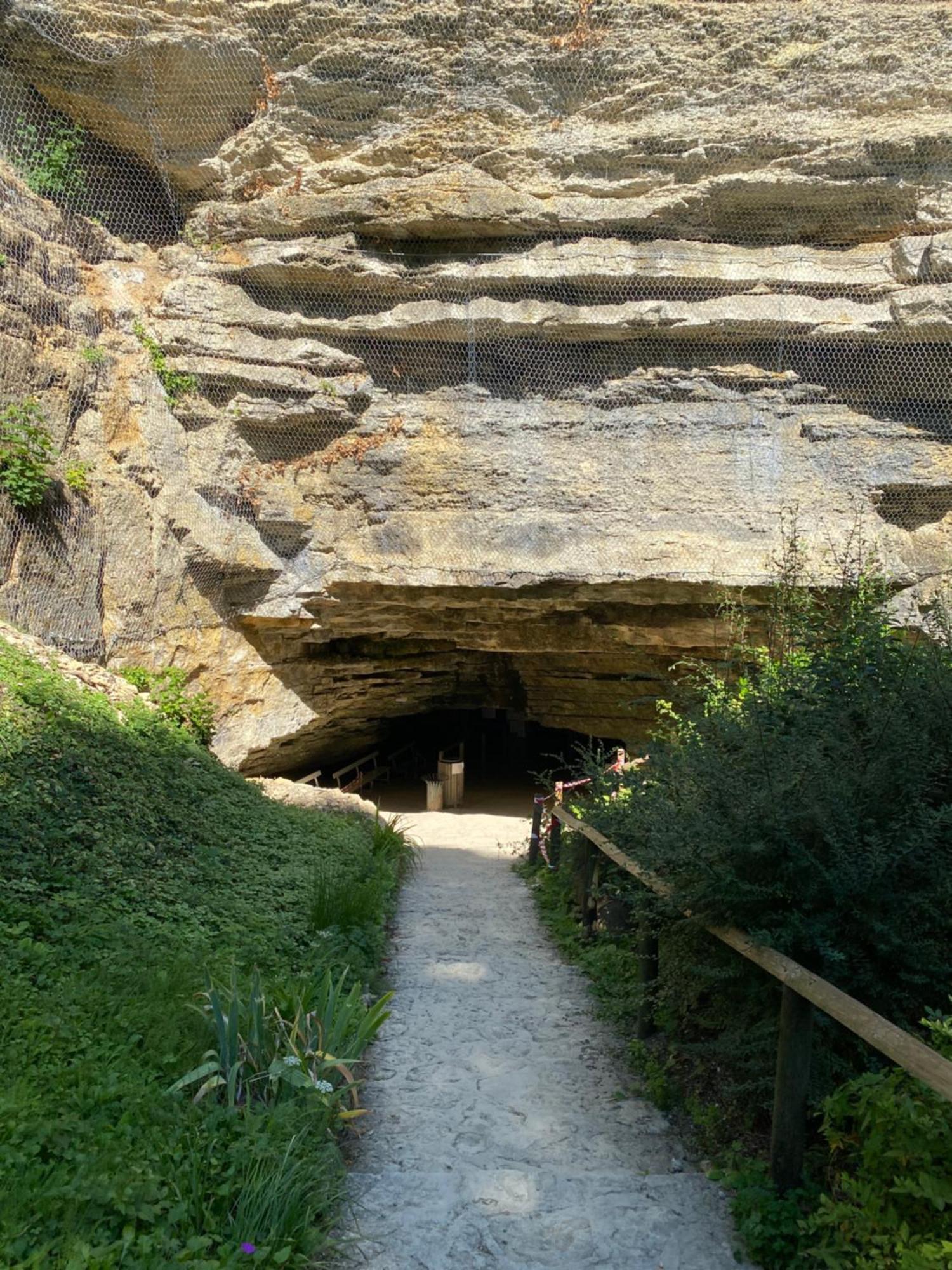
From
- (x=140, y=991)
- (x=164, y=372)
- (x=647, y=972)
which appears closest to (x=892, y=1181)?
(x=647, y=972)

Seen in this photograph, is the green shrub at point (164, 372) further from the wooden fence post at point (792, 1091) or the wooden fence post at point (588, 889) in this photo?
the wooden fence post at point (792, 1091)

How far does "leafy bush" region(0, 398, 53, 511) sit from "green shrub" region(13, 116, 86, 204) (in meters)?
2.84

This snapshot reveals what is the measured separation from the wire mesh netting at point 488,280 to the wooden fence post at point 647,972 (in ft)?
17.4

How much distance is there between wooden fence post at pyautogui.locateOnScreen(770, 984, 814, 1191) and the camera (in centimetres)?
233

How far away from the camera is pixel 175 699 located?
7527 millimetres

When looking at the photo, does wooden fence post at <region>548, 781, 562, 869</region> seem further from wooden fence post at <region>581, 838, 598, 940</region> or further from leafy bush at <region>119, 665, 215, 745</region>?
leafy bush at <region>119, 665, 215, 745</region>

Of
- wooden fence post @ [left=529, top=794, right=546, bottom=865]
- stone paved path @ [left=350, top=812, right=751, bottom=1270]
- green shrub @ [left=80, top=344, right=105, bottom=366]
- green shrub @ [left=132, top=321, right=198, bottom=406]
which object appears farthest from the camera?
green shrub @ [left=132, top=321, right=198, bottom=406]

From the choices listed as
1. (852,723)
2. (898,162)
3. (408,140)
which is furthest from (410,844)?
(898,162)

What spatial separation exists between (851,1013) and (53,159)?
1019 centimetres

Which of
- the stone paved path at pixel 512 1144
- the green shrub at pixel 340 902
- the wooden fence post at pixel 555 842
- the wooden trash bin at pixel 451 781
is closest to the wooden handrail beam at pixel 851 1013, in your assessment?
the stone paved path at pixel 512 1144

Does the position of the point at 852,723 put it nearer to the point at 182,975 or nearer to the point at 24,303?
the point at 182,975

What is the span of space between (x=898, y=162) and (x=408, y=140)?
5072 mm

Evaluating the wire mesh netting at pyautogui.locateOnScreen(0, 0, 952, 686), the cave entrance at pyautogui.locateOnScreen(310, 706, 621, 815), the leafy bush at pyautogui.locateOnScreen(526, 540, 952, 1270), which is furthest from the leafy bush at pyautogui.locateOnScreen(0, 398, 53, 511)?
the cave entrance at pyautogui.locateOnScreen(310, 706, 621, 815)

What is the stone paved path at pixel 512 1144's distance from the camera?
2.31 metres
